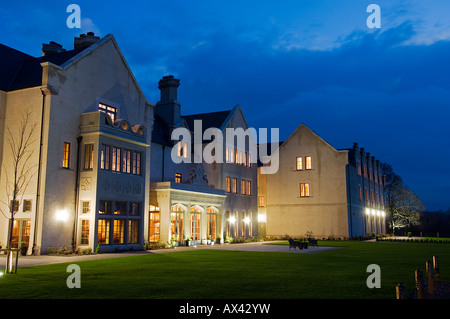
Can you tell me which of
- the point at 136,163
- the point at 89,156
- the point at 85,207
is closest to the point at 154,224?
the point at 136,163

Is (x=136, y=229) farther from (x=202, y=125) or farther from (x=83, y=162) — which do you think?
(x=202, y=125)

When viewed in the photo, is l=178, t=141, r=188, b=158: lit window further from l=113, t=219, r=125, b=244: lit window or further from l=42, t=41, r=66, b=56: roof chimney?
l=42, t=41, r=66, b=56: roof chimney

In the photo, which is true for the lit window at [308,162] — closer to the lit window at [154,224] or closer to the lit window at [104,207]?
the lit window at [154,224]

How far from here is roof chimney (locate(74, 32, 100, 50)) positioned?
30312 mm

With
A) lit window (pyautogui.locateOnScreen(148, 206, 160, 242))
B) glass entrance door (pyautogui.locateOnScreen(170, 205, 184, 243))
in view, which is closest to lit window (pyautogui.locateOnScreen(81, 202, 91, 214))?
lit window (pyautogui.locateOnScreen(148, 206, 160, 242))

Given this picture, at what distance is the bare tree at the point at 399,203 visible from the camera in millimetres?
71938

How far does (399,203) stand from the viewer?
245ft

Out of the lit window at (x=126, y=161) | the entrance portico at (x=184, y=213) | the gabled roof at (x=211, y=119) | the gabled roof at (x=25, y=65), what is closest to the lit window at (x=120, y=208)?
the lit window at (x=126, y=161)

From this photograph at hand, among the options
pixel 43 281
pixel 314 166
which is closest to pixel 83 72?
pixel 43 281

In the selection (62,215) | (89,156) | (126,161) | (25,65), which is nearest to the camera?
(62,215)

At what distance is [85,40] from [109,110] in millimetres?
5850

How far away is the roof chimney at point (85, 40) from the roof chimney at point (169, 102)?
860cm

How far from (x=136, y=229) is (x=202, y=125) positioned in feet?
52.3

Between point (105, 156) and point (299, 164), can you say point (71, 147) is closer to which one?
point (105, 156)
